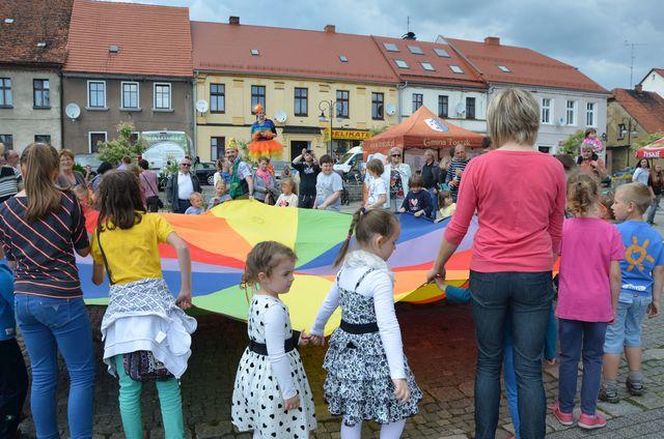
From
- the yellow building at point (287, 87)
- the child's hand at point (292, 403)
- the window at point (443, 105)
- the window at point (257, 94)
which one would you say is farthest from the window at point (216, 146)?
the child's hand at point (292, 403)

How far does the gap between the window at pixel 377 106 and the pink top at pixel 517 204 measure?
29889 mm

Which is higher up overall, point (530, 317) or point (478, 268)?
point (478, 268)

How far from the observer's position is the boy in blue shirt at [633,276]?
3418mm

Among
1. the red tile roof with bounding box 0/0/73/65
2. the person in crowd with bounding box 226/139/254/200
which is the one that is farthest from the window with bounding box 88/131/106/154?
the person in crowd with bounding box 226/139/254/200

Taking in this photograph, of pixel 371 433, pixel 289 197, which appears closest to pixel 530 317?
pixel 371 433

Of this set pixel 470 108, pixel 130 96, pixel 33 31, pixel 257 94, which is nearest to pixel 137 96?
pixel 130 96

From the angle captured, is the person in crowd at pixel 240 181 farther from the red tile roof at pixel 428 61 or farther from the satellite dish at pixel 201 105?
the red tile roof at pixel 428 61

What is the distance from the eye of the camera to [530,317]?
2.47 metres

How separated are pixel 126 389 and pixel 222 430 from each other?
750mm

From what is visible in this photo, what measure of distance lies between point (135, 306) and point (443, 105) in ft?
105

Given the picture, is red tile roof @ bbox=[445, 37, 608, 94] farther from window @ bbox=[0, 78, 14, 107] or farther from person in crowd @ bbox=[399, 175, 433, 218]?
person in crowd @ bbox=[399, 175, 433, 218]

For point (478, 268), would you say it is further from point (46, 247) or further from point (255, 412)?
point (46, 247)

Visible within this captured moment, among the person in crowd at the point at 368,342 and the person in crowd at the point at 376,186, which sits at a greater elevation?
the person in crowd at the point at 376,186

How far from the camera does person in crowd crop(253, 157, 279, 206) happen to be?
8.12 m
